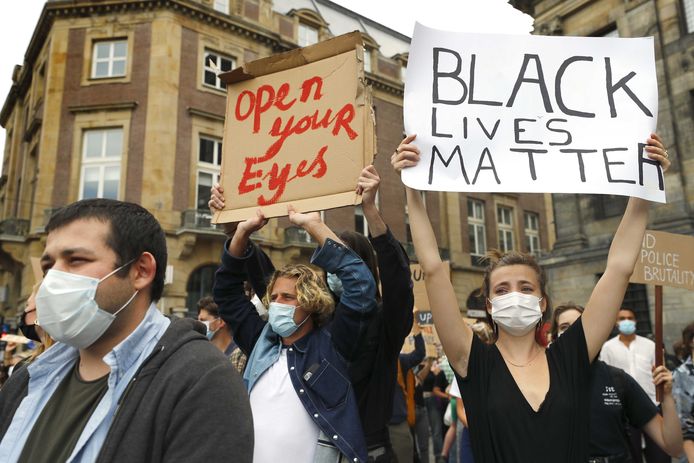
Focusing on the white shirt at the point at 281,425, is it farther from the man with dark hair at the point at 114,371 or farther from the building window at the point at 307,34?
the building window at the point at 307,34

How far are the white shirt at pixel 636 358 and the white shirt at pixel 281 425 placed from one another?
4.77m

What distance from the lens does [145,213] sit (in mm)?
1861

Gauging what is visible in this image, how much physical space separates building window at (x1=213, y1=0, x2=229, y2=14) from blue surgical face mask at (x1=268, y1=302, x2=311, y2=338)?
2024 centimetres

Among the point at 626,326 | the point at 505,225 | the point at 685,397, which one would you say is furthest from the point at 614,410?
the point at 505,225

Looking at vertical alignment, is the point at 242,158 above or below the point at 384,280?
above

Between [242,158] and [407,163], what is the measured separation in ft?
3.94

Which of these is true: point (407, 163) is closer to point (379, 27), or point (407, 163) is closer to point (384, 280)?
point (384, 280)

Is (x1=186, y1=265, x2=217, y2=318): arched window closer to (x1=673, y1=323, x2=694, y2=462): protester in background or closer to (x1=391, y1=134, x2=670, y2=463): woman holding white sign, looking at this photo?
(x1=673, y1=323, x2=694, y2=462): protester in background

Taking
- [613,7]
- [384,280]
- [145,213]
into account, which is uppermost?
[613,7]

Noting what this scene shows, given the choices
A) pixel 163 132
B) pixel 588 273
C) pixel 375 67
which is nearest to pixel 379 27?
pixel 375 67

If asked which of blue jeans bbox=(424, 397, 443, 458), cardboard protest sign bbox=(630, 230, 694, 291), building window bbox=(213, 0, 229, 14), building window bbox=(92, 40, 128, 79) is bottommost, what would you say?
blue jeans bbox=(424, 397, 443, 458)

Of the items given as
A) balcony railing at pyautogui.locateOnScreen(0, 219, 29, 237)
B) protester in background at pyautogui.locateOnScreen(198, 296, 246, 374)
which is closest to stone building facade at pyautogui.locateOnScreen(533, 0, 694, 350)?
protester in background at pyautogui.locateOnScreen(198, 296, 246, 374)

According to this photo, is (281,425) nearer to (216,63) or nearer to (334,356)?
(334,356)

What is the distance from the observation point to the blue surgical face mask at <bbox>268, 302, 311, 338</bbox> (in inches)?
105
